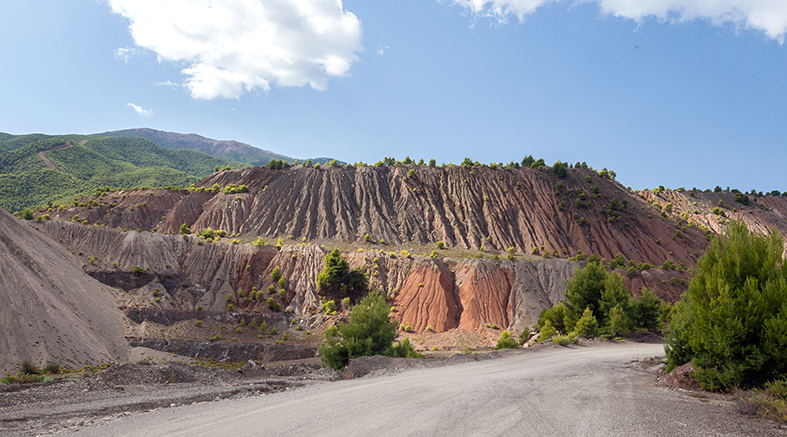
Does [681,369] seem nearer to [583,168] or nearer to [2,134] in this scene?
[583,168]

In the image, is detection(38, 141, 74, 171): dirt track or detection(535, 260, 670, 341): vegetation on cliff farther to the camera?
detection(38, 141, 74, 171): dirt track

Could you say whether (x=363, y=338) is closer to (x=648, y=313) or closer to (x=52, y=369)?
(x=52, y=369)

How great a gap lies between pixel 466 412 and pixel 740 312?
7778mm

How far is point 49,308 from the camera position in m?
27.7

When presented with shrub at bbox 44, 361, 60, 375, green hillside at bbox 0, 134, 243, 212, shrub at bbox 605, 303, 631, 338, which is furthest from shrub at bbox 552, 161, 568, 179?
green hillside at bbox 0, 134, 243, 212

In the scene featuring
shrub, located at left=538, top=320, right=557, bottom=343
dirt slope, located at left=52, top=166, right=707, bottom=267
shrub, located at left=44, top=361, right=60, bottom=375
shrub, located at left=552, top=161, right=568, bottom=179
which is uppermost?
shrub, located at left=552, top=161, right=568, bottom=179

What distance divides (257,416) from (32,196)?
11079 centimetres

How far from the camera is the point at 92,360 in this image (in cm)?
2691

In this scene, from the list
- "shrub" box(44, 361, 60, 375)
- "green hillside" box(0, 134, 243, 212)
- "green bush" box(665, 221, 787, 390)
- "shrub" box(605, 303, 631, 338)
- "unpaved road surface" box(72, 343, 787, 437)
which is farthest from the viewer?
"green hillside" box(0, 134, 243, 212)

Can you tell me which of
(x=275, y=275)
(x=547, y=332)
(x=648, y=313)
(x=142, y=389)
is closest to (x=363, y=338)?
(x=142, y=389)

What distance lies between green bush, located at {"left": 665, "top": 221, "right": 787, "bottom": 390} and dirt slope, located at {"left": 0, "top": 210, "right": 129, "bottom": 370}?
31.5 meters

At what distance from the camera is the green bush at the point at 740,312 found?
10164 millimetres

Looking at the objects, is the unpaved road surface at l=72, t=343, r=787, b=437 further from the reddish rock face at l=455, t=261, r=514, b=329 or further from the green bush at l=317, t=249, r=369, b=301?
the green bush at l=317, t=249, r=369, b=301

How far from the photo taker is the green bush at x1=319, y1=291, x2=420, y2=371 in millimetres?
20656
